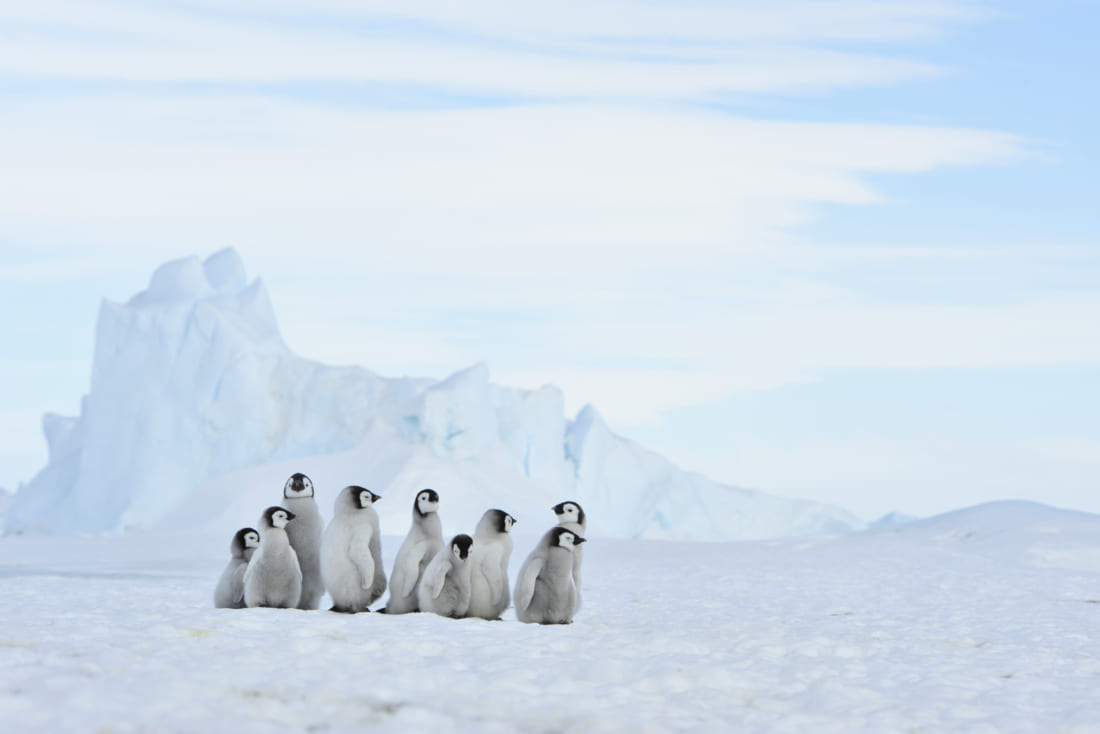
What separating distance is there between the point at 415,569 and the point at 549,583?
66 centimetres

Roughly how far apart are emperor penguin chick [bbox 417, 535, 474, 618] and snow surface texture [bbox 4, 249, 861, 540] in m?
15.6

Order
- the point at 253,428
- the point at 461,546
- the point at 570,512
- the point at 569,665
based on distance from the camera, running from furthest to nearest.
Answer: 1. the point at 253,428
2. the point at 570,512
3. the point at 461,546
4. the point at 569,665

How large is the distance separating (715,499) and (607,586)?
19967 millimetres

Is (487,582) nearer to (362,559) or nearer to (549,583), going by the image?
(549,583)

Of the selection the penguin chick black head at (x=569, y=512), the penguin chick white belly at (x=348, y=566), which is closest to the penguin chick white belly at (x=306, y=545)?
the penguin chick white belly at (x=348, y=566)

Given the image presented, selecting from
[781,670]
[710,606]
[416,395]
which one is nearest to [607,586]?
[710,606]

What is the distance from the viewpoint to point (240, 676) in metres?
3.81

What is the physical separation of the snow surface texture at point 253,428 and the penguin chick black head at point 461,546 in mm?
15698

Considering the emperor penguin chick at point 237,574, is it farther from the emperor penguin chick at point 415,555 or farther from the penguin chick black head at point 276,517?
the emperor penguin chick at point 415,555

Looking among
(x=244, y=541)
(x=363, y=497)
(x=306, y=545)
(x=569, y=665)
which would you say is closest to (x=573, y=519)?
(x=363, y=497)

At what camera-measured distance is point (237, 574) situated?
5832 millimetres

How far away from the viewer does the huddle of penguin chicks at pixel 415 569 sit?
560 cm

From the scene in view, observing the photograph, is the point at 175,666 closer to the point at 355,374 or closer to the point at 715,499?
the point at 355,374

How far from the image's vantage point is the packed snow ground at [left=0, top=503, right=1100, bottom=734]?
11.5 feet
